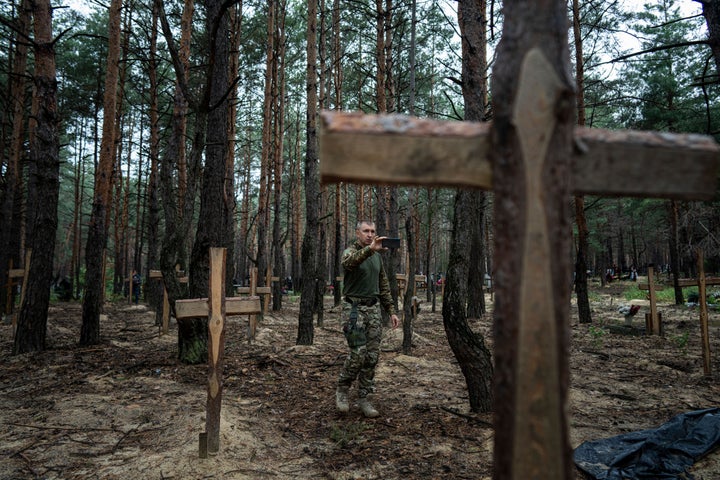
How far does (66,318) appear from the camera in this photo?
36.9 ft

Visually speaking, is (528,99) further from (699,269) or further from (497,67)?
(699,269)

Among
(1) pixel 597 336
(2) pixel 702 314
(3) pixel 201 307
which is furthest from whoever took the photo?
(1) pixel 597 336

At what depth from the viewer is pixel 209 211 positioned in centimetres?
633

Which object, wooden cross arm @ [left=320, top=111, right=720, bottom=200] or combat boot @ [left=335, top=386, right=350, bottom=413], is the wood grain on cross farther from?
combat boot @ [left=335, top=386, right=350, bottom=413]

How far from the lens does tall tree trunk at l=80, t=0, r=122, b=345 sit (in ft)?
24.4

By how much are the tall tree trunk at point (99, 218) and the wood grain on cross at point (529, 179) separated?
7.93 m

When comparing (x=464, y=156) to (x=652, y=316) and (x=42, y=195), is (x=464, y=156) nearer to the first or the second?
(x=42, y=195)

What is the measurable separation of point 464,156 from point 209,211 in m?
5.74

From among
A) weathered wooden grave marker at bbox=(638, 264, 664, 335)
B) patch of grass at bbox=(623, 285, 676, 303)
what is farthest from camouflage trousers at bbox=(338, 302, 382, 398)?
patch of grass at bbox=(623, 285, 676, 303)

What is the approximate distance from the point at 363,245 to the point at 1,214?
13.4m

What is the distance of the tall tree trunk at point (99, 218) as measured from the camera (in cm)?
743

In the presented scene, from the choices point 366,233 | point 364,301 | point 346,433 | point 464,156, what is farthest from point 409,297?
point 464,156

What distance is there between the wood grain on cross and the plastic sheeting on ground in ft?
8.52

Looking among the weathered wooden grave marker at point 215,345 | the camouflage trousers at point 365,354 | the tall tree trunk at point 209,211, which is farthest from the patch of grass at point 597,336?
the weathered wooden grave marker at point 215,345
